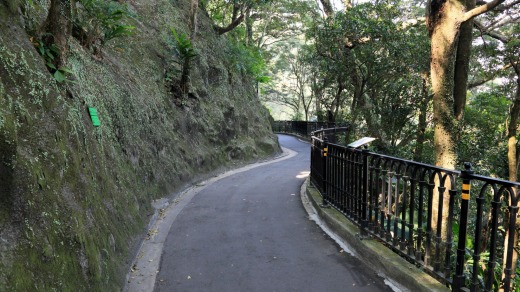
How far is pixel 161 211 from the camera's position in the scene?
7.69 metres

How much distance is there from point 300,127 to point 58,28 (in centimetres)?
2811

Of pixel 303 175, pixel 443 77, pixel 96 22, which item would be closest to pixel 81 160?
pixel 96 22

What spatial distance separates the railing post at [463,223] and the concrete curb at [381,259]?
0.71 feet

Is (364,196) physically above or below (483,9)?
below

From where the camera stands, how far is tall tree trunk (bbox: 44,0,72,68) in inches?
195

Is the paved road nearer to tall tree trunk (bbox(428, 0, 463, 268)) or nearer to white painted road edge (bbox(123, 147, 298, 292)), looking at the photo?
white painted road edge (bbox(123, 147, 298, 292))

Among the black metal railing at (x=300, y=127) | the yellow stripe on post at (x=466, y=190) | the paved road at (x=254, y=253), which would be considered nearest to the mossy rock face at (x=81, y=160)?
the paved road at (x=254, y=253)

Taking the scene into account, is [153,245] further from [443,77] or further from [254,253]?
[443,77]

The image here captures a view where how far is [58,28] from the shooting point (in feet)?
16.6

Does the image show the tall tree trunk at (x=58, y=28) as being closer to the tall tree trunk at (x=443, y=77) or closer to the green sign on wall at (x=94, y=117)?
the green sign on wall at (x=94, y=117)

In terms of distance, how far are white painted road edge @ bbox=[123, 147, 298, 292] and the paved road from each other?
0.37 ft

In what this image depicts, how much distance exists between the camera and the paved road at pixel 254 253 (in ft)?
14.3

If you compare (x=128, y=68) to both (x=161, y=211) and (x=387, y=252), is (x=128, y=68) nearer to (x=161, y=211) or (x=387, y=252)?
(x=161, y=211)

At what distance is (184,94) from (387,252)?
9.60m
